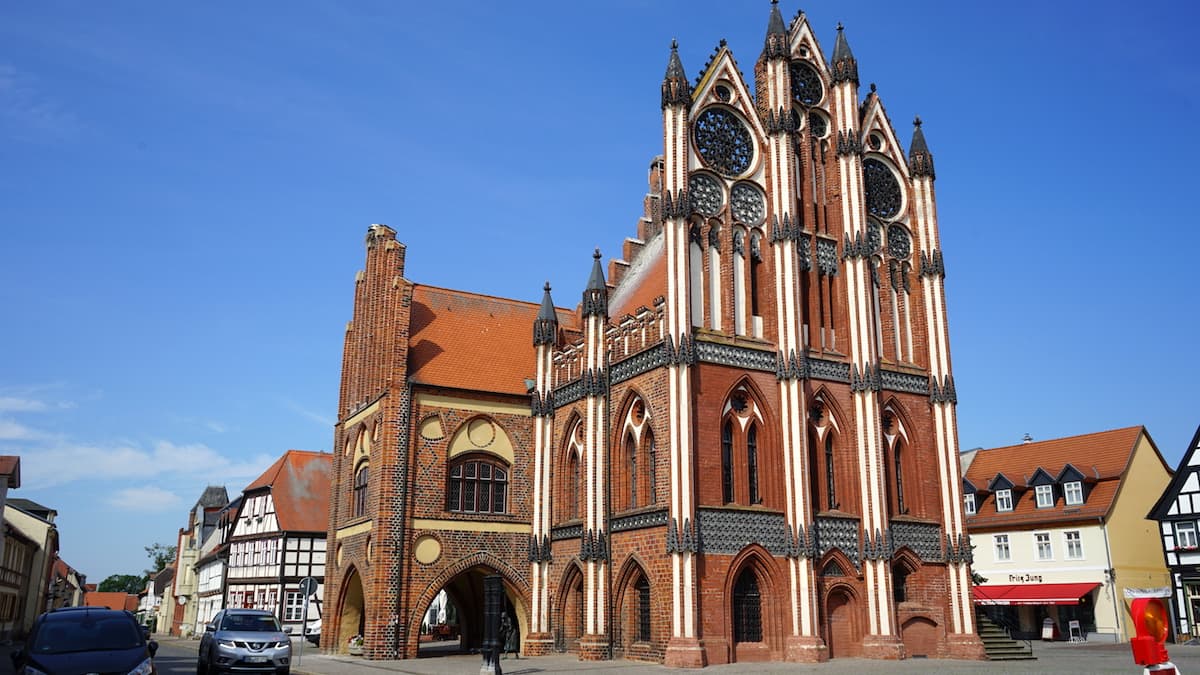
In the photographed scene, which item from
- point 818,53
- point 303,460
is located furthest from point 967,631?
point 303,460

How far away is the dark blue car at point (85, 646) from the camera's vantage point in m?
13.5

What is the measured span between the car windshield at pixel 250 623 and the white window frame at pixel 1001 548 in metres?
37.4

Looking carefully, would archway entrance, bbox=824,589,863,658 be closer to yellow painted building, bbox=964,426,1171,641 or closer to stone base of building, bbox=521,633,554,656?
stone base of building, bbox=521,633,554,656

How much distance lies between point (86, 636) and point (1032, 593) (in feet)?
135

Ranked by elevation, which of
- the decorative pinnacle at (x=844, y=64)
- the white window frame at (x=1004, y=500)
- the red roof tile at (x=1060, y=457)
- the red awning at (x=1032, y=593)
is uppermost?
the decorative pinnacle at (x=844, y=64)

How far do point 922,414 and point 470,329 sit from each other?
1632 centimetres

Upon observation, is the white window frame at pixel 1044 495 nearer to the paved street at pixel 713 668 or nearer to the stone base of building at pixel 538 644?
the paved street at pixel 713 668

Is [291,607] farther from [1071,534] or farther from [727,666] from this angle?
[1071,534]

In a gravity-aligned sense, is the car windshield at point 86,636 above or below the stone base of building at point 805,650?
above

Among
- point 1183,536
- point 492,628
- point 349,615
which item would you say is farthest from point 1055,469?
point 492,628

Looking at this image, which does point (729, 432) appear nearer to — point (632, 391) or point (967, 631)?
point (632, 391)

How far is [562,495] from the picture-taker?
3123 centimetres

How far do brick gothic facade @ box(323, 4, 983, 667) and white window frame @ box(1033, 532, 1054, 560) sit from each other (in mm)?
19322

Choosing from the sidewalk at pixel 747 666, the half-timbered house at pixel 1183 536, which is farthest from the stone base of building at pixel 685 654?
the half-timbered house at pixel 1183 536
